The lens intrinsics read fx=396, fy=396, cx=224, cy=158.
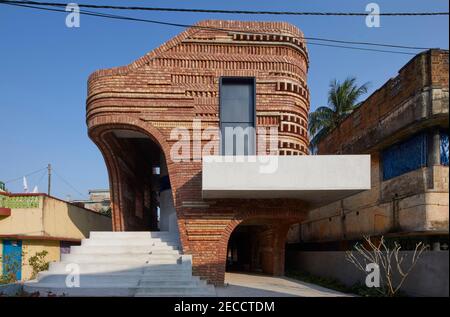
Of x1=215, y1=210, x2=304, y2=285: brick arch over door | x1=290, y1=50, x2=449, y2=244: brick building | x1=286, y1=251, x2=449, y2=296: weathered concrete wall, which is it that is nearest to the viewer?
x1=286, y1=251, x2=449, y2=296: weathered concrete wall

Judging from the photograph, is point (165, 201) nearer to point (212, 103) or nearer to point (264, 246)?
point (264, 246)

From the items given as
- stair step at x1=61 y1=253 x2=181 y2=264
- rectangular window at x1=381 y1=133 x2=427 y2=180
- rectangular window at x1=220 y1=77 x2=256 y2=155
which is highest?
rectangular window at x1=220 y1=77 x2=256 y2=155

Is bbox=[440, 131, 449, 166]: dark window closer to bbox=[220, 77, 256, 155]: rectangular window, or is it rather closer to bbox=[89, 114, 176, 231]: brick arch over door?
bbox=[220, 77, 256, 155]: rectangular window

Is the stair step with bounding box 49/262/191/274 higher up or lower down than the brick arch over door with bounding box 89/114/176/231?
lower down

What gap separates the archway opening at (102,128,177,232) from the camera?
14683 mm

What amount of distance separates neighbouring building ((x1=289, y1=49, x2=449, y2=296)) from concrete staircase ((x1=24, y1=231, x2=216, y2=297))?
514cm

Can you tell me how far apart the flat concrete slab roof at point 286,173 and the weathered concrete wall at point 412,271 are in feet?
7.59

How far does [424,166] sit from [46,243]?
12.9 meters

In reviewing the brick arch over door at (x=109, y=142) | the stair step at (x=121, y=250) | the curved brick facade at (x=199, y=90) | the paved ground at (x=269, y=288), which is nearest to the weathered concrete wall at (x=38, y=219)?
the brick arch over door at (x=109, y=142)

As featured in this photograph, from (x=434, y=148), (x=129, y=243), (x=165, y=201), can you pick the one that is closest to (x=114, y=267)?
(x=129, y=243)

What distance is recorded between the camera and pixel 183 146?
481 inches

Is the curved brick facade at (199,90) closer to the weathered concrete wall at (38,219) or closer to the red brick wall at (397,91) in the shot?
the red brick wall at (397,91)

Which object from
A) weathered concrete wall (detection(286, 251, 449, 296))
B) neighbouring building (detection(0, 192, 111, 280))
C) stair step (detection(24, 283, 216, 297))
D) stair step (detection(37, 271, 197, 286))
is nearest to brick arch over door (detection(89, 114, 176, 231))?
neighbouring building (detection(0, 192, 111, 280))
